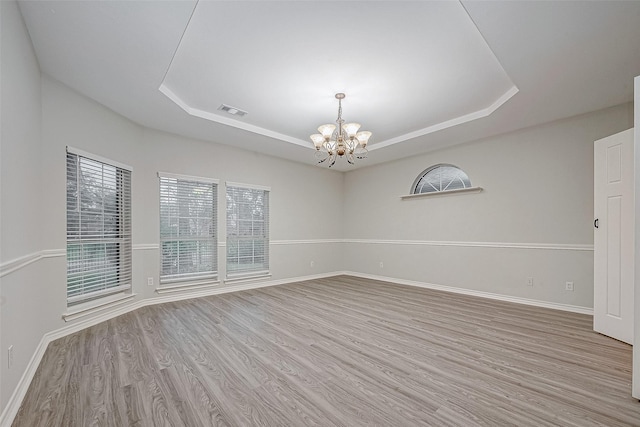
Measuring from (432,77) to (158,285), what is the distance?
4.67 metres

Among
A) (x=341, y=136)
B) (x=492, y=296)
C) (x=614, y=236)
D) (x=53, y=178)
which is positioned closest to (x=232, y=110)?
(x=341, y=136)

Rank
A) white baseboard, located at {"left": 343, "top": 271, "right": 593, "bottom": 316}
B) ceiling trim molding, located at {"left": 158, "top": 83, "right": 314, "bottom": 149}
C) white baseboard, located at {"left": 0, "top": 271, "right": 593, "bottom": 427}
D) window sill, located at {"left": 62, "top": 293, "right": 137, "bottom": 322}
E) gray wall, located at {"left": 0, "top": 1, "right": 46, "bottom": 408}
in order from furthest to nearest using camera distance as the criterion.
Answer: white baseboard, located at {"left": 343, "top": 271, "right": 593, "bottom": 316}, ceiling trim molding, located at {"left": 158, "top": 83, "right": 314, "bottom": 149}, window sill, located at {"left": 62, "top": 293, "right": 137, "bottom": 322}, white baseboard, located at {"left": 0, "top": 271, "right": 593, "bottom": 427}, gray wall, located at {"left": 0, "top": 1, "right": 46, "bottom": 408}

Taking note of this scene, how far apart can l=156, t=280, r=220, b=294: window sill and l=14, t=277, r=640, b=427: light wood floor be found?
1.83 ft

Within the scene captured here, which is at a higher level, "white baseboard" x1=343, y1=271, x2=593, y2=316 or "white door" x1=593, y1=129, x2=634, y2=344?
"white door" x1=593, y1=129, x2=634, y2=344

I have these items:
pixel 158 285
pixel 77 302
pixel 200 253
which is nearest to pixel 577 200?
pixel 200 253

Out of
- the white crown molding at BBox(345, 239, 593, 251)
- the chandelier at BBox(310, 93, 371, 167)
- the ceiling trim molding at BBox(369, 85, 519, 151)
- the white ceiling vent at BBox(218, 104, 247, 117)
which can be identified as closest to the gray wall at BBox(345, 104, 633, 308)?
the white crown molding at BBox(345, 239, 593, 251)

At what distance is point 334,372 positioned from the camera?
215cm

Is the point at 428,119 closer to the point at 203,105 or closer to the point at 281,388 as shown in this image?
the point at 203,105

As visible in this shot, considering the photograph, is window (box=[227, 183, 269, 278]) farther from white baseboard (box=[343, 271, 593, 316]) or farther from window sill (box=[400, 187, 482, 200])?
window sill (box=[400, 187, 482, 200])

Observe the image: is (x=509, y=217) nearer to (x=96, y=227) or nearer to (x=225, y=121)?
(x=225, y=121)

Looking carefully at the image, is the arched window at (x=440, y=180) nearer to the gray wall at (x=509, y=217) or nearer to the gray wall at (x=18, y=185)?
the gray wall at (x=509, y=217)

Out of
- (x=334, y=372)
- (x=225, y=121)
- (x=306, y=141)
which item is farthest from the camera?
(x=306, y=141)

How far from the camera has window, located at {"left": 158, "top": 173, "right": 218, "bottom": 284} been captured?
14.1 ft

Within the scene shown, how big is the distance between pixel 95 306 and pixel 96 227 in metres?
0.94
